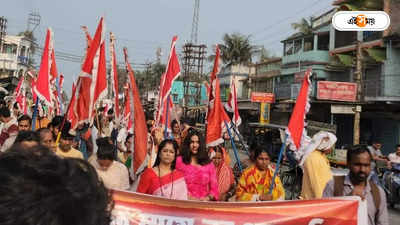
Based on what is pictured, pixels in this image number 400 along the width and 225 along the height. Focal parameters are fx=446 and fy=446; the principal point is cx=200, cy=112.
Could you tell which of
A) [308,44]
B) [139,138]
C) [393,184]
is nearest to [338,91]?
[308,44]

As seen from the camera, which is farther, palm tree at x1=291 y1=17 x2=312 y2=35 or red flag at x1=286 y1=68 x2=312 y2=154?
palm tree at x1=291 y1=17 x2=312 y2=35

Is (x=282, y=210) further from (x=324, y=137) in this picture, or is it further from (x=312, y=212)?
(x=324, y=137)

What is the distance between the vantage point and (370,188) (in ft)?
11.2

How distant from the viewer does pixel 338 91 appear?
2439 cm

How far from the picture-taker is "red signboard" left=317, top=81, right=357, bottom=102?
24219 mm

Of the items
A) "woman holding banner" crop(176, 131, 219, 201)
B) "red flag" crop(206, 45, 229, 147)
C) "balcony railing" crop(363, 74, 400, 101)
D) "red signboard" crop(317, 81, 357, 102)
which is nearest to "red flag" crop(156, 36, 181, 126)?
"red flag" crop(206, 45, 229, 147)

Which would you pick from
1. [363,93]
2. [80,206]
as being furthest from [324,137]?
[363,93]

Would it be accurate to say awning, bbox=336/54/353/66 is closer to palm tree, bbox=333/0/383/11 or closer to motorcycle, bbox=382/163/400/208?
palm tree, bbox=333/0/383/11

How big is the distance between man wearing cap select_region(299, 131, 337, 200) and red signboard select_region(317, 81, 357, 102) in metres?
20.2

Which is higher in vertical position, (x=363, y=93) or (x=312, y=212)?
(x=363, y=93)

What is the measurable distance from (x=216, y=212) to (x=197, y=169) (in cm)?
117

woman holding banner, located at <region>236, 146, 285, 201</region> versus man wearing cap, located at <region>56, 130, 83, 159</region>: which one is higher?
man wearing cap, located at <region>56, 130, 83, 159</region>

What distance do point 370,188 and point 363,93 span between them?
24067 millimetres

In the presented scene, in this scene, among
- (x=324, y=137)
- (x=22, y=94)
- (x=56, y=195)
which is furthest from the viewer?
(x=22, y=94)
